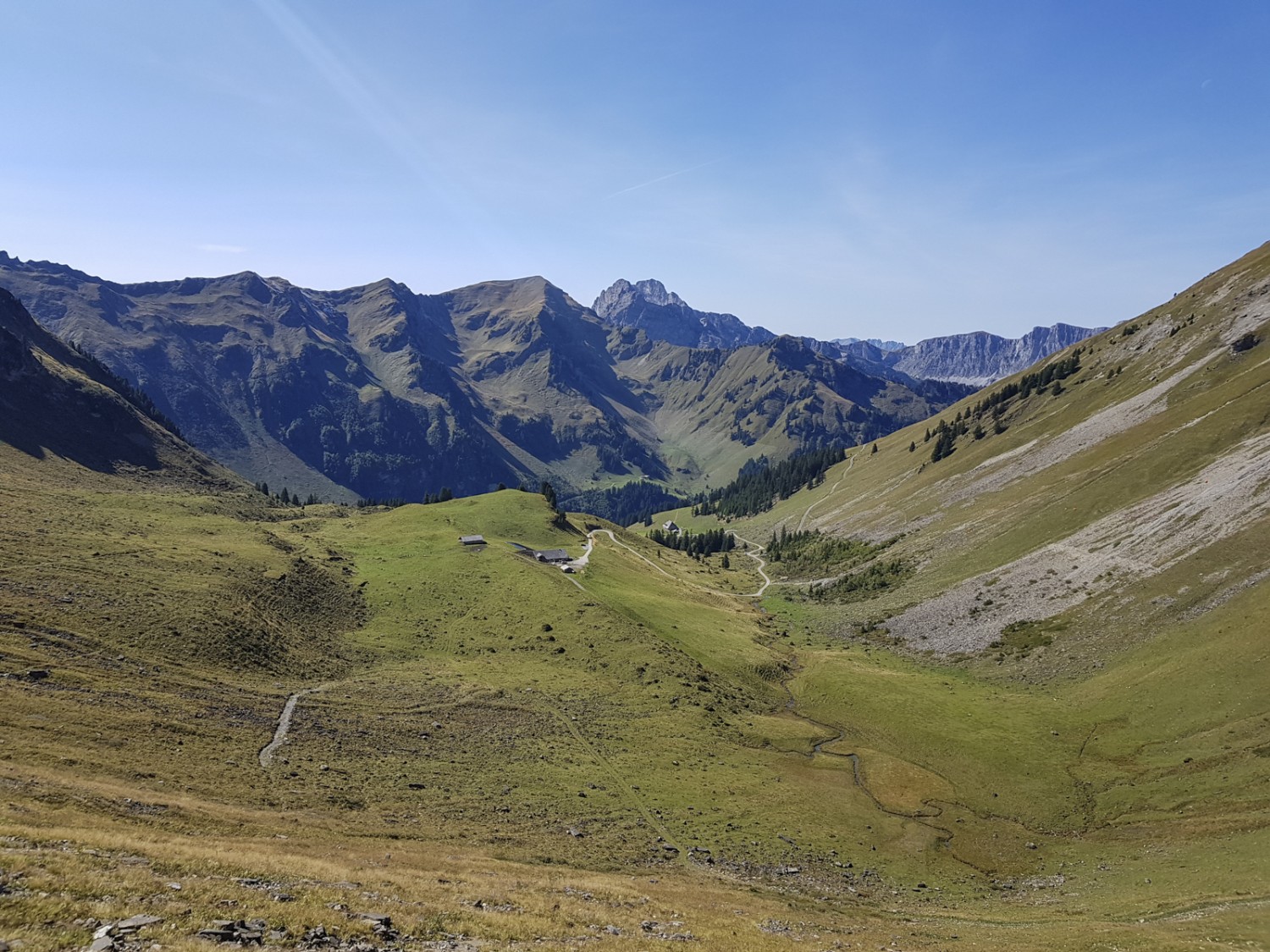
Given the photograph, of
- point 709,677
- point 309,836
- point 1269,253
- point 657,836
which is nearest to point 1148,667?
point 709,677

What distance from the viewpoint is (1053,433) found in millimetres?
170500

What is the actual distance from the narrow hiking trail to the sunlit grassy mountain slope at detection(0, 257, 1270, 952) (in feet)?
3.15

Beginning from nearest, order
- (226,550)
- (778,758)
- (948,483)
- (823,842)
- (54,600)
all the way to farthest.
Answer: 1. (823,842)
2. (54,600)
3. (778,758)
4. (226,550)
5. (948,483)

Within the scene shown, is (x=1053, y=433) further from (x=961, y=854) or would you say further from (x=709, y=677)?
(x=961, y=854)

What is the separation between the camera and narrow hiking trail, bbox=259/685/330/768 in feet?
167

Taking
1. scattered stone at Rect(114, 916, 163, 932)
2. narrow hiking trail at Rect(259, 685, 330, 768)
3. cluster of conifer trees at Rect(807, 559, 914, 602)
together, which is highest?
scattered stone at Rect(114, 916, 163, 932)

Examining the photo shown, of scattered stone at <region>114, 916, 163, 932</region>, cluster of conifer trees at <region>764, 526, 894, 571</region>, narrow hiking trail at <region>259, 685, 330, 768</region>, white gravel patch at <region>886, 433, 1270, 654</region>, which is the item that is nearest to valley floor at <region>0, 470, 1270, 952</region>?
narrow hiking trail at <region>259, 685, 330, 768</region>

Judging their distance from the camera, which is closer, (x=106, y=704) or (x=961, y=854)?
(x=106, y=704)

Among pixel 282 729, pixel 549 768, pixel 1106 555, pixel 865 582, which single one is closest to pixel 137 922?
pixel 282 729

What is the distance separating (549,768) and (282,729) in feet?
76.7

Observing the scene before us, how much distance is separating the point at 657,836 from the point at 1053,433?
165 metres

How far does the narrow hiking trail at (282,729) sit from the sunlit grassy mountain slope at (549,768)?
0.96 metres

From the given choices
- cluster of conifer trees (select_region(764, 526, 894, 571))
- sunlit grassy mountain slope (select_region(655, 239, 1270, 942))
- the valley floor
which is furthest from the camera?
cluster of conifer trees (select_region(764, 526, 894, 571))

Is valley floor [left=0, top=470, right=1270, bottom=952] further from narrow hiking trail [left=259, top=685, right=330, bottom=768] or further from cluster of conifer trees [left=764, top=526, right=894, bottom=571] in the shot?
cluster of conifer trees [left=764, top=526, right=894, bottom=571]
